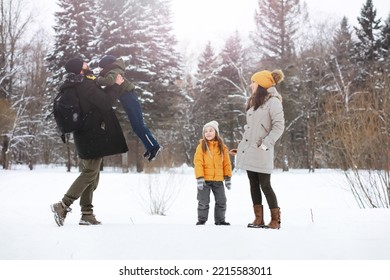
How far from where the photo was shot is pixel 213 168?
4.57m

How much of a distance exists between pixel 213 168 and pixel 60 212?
1.73 meters

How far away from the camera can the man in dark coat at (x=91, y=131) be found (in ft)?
11.9

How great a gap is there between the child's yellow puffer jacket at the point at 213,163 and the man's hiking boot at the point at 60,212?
4.88 feet

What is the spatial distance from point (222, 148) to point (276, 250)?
2057 mm

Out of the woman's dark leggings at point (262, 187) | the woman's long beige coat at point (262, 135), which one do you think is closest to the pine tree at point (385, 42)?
the woman's long beige coat at point (262, 135)

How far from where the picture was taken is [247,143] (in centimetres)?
402

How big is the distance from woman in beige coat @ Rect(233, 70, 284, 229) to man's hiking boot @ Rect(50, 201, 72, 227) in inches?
66.4

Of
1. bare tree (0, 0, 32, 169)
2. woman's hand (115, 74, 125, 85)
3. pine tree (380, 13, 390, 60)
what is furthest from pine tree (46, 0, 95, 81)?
woman's hand (115, 74, 125, 85)

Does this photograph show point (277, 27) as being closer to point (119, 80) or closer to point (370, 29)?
point (370, 29)

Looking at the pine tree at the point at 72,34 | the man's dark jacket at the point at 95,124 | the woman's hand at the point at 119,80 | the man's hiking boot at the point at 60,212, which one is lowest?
the man's hiking boot at the point at 60,212

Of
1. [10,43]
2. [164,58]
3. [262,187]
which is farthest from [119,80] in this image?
[10,43]

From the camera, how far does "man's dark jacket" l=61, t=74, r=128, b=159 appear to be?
11.9 feet

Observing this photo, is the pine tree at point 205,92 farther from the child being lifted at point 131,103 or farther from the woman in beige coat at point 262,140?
the child being lifted at point 131,103

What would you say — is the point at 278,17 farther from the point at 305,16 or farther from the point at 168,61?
the point at 168,61
